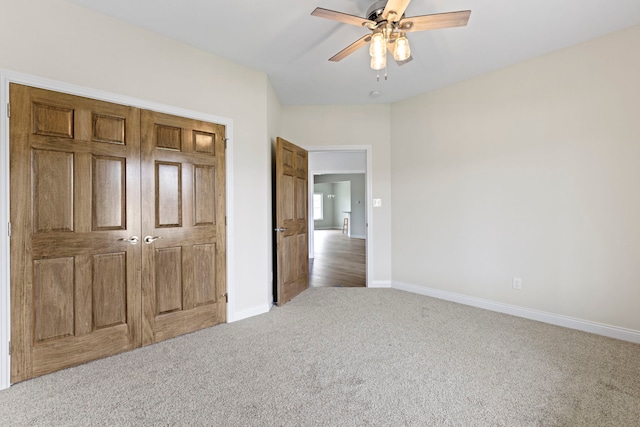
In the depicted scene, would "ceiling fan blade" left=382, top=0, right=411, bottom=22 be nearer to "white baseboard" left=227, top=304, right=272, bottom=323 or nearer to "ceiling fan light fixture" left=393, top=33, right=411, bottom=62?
"ceiling fan light fixture" left=393, top=33, right=411, bottom=62

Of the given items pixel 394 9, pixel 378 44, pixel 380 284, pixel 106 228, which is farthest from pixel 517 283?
pixel 106 228

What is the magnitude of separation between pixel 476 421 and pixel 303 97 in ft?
12.4

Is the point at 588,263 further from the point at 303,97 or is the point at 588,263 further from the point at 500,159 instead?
the point at 303,97

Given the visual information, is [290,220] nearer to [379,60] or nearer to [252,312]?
[252,312]

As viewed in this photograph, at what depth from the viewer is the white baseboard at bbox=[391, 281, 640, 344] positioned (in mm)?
2504

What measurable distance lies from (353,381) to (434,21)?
7.83 ft

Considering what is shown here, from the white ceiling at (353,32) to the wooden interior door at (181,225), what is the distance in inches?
30.6

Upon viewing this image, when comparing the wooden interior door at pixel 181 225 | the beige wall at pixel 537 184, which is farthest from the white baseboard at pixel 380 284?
the wooden interior door at pixel 181 225

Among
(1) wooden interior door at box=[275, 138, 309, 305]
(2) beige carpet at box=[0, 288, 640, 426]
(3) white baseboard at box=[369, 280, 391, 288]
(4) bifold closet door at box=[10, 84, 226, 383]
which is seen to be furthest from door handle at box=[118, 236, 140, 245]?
(3) white baseboard at box=[369, 280, 391, 288]

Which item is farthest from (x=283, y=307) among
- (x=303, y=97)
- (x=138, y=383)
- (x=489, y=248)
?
(x=303, y=97)

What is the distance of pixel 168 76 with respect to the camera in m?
2.56

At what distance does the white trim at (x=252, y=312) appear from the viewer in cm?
298

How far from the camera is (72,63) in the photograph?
82.4 inches

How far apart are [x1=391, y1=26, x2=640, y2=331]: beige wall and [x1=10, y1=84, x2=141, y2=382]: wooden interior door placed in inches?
132
